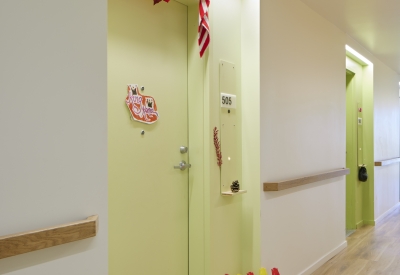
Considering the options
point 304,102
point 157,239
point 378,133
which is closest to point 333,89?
point 304,102

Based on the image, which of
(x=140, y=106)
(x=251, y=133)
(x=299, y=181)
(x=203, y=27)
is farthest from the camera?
(x=299, y=181)

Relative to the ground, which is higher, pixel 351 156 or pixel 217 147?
pixel 217 147

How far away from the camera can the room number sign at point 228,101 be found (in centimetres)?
303

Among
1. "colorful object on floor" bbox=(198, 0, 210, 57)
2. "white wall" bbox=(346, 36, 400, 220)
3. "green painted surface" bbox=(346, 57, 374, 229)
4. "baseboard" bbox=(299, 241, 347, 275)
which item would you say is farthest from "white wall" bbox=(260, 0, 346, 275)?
"white wall" bbox=(346, 36, 400, 220)

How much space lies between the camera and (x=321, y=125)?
4418 millimetres

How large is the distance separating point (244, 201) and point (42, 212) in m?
2.01

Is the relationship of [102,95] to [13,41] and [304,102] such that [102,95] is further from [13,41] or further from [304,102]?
[304,102]

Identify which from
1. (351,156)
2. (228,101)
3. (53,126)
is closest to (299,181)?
(228,101)

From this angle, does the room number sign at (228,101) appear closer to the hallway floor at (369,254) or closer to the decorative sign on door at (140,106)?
the decorative sign on door at (140,106)

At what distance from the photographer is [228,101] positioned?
3.09 m

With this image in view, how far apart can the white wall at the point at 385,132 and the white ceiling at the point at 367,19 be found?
0.33 meters

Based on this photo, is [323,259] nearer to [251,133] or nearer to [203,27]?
[251,133]

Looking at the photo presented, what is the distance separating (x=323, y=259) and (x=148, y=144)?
8.95 feet

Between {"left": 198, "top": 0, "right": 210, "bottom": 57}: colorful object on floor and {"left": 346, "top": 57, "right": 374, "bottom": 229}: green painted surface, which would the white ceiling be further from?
{"left": 198, "top": 0, "right": 210, "bottom": 57}: colorful object on floor
